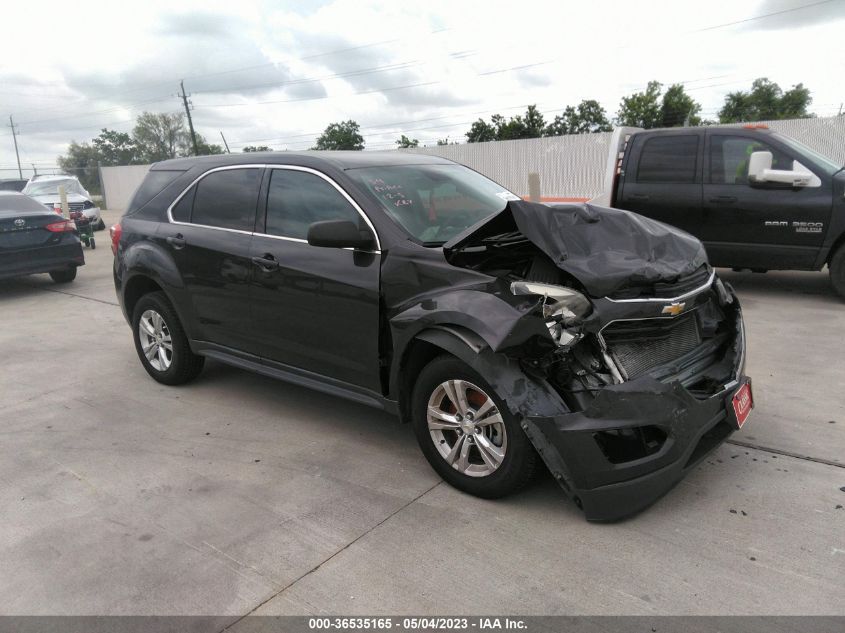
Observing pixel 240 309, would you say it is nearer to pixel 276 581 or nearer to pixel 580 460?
pixel 276 581

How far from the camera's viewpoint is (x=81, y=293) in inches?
392

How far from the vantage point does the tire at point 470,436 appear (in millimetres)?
3051

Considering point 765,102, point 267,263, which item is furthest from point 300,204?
point 765,102

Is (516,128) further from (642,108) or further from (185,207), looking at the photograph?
(185,207)

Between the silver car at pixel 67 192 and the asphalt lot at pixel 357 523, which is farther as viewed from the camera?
the silver car at pixel 67 192

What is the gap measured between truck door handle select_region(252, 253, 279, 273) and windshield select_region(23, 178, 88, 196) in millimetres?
18276

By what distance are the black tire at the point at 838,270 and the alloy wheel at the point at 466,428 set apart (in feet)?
18.3

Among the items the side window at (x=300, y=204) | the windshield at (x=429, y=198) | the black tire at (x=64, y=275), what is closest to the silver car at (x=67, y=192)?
the black tire at (x=64, y=275)

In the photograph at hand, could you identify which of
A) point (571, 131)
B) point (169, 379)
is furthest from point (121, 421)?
point (571, 131)

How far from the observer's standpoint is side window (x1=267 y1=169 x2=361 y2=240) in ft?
12.8

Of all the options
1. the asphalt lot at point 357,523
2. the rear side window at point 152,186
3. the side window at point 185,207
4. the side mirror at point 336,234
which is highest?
the rear side window at point 152,186

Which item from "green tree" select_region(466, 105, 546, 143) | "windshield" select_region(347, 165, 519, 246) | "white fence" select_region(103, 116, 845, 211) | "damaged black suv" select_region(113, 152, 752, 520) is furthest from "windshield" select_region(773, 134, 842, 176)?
"green tree" select_region(466, 105, 546, 143)

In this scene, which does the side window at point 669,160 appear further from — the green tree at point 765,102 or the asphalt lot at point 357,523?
the green tree at point 765,102

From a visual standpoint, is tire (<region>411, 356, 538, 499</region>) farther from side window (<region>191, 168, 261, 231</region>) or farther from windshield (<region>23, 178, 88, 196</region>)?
windshield (<region>23, 178, 88, 196</region>)
